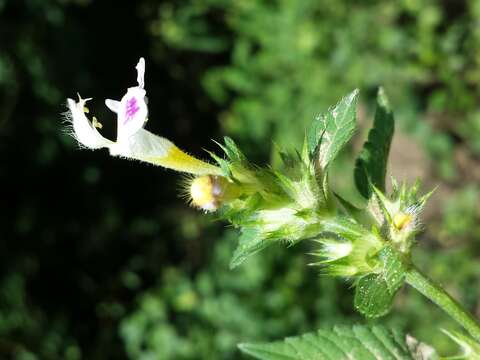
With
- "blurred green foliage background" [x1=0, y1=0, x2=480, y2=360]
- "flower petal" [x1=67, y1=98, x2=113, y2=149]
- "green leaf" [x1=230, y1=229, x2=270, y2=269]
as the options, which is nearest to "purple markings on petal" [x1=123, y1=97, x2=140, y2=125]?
"flower petal" [x1=67, y1=98, x2=113, y2=149]

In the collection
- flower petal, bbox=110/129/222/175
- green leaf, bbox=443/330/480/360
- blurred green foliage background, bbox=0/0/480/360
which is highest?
blurred green foliage background, bbox=0/0/480/360

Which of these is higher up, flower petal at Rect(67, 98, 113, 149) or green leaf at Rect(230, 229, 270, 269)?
flower petal at Rect(67, 98, 113, 149)

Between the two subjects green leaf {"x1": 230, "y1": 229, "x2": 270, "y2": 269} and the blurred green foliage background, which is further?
the blurred green foliage background

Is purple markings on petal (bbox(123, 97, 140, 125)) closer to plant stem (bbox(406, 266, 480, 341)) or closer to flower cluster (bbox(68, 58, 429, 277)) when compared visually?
flower cluster (bbox(68, 58, 429, 277))

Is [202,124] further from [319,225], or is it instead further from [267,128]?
[319,225]

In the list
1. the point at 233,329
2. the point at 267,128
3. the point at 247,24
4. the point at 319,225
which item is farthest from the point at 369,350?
the point at 247,24
